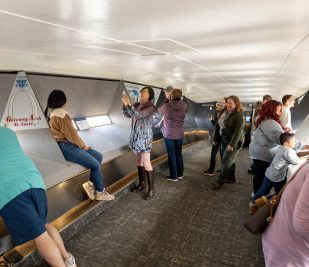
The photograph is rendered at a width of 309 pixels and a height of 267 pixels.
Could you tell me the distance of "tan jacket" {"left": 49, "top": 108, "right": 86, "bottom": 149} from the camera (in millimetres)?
3404

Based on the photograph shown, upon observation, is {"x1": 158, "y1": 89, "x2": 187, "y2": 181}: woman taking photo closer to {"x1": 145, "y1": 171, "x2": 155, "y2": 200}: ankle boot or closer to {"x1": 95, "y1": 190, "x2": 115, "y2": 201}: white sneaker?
{"x1": 145, "y1": 171, "x2": 155, "y2": 200}: ankle boot

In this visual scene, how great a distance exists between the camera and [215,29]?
72.6 inches

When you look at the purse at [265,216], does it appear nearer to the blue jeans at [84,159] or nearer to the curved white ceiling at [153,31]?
the curved white ceiling at [153,31]

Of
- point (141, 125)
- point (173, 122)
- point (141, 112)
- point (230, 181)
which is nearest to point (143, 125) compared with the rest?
point (141, 125)

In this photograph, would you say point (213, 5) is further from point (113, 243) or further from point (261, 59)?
point (113, 243)

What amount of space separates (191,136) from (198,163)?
2823 millimetres

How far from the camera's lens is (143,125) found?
3.97 meters

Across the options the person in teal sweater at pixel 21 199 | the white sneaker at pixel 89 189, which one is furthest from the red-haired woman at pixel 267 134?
the person in teal sweater at pixel 21 199

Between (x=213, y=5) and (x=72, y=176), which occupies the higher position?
(x=213, y=5)

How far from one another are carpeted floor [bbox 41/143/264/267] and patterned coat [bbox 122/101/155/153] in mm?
864

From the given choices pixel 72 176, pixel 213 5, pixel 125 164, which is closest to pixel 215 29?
pixel 213 5

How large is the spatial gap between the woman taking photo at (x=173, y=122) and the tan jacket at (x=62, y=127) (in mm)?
1685

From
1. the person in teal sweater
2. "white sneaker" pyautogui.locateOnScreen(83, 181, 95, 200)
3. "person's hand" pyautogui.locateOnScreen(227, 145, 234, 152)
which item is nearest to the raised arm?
"white sneaker" pyautogui.locateOnScreen(83, 181, 95, 200)

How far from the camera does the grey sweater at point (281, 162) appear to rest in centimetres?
306
